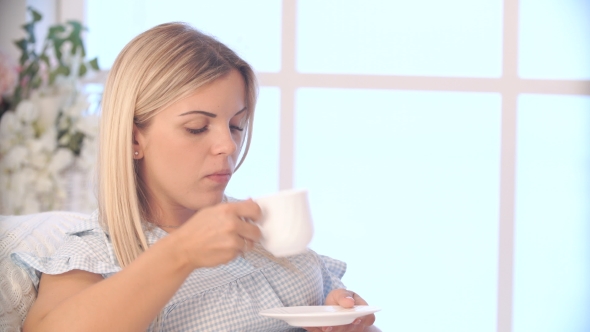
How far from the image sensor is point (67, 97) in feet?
9.59

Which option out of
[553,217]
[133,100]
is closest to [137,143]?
[133,100]

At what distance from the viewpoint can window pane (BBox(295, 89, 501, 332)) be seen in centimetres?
331

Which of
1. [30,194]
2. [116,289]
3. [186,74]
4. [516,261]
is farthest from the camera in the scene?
[516,261]

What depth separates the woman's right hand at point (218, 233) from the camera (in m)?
1.09

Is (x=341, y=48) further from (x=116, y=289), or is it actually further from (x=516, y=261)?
(x=116, y=289)

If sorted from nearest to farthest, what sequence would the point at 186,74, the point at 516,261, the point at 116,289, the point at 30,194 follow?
the point at 116,289
the point at 186,74
the point at 30,194
the point at 516,261

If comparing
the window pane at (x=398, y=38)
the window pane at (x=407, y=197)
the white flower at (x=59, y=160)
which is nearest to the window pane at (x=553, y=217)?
the window pane at (x=407, y=197)

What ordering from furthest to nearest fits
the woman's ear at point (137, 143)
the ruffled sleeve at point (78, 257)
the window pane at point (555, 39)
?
the window pane at point (555, 39) < the woman's ear at point (137, 143) < the ruffled sleeve at point (78, 257)

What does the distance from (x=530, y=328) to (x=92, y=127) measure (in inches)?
89.0

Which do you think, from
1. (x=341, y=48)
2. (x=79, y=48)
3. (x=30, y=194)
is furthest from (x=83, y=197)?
(x=341, y=48)

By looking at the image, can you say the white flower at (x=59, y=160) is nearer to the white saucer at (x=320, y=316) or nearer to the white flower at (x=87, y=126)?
the white flower at (x=87, y=126)

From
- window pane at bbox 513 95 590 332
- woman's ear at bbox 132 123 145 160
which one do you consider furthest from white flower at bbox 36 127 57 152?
window pane at bbox 513 95 590 332

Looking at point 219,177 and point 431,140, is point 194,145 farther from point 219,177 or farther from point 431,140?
point 431,140

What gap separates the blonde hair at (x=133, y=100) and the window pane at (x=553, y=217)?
223cm
